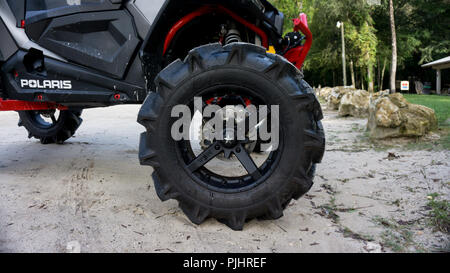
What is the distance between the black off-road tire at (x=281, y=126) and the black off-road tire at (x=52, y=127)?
3248mm

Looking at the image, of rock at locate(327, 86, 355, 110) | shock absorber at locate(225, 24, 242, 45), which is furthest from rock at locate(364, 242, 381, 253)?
rock at locate(327, 86, 355, 110)

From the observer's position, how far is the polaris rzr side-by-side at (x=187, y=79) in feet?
6.83

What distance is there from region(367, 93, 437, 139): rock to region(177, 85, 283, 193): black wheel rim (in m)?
3.02

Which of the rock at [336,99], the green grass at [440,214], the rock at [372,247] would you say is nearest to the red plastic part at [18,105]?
the rock at [372,247]

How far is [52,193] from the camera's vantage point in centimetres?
285

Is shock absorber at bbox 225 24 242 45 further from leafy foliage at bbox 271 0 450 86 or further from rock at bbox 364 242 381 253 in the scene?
leafy foliage at bbox 271 0 450 86

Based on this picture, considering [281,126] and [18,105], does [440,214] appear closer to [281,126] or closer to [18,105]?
[281,126]

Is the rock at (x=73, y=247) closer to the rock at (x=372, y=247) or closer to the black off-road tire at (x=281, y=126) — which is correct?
the black off-road tire at (x=281, y=126)

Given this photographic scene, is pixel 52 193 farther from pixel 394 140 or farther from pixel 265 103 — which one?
pixel 394 140

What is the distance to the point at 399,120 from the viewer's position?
4.55 metres

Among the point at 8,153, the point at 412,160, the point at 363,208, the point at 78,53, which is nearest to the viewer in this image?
the point at 363,208

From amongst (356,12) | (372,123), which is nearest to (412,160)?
→ (372,123)

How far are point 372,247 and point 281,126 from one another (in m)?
0.80
